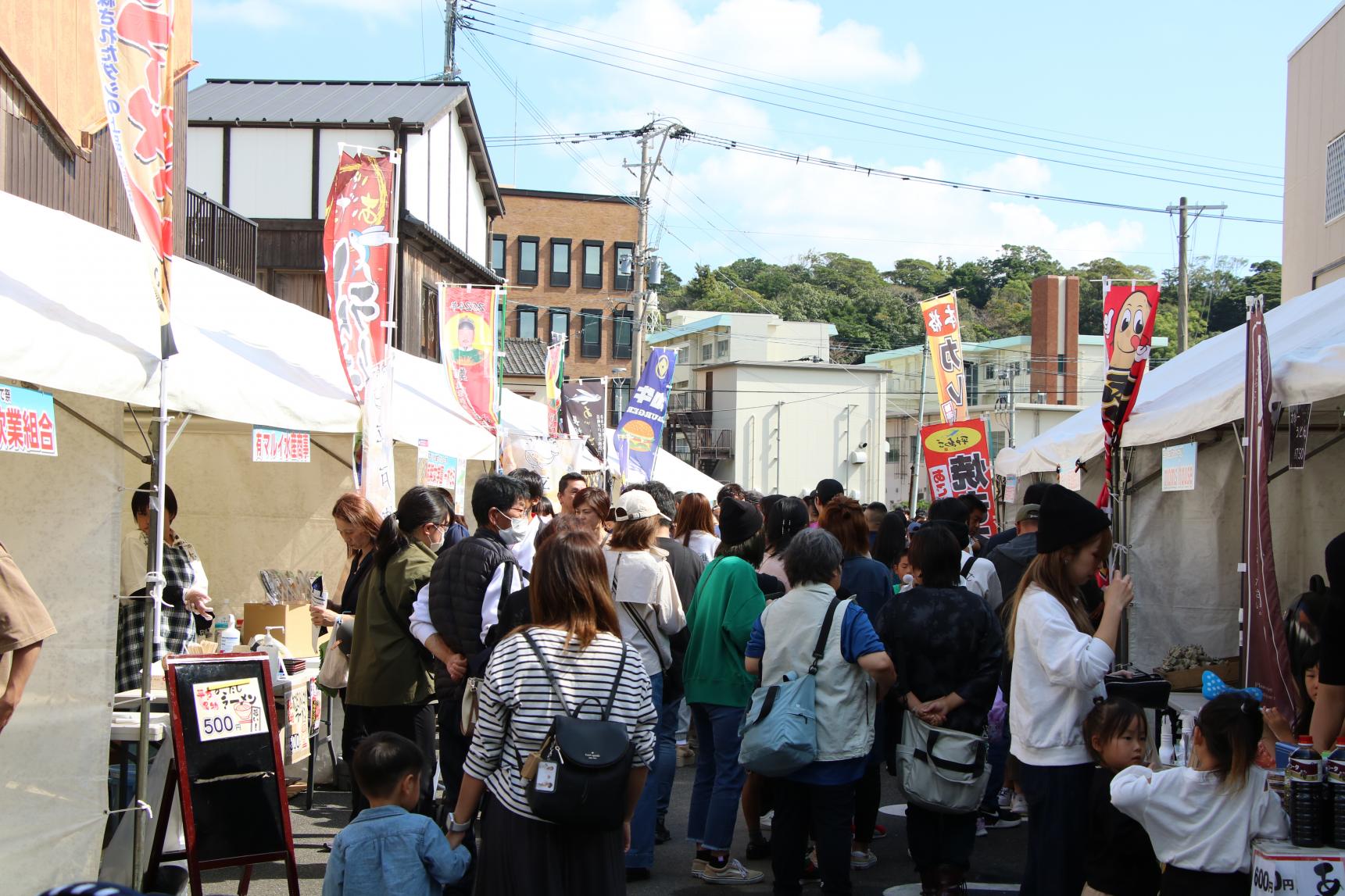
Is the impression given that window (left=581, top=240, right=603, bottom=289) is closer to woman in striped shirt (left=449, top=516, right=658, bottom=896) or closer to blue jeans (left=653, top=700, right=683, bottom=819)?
blue jeans (left=653, top=700, right=683, bottom=819)

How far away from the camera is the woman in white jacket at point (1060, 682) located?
13.9 feet

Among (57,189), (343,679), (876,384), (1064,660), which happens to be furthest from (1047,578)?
(876,384)

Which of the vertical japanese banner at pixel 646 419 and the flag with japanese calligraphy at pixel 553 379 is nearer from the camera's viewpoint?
the flag with japanese calligraphy at pixel 553 379

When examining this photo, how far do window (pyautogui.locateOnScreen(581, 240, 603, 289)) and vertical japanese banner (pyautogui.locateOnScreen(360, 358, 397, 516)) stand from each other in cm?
4099

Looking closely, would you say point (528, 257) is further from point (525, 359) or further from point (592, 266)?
point (525, 359)

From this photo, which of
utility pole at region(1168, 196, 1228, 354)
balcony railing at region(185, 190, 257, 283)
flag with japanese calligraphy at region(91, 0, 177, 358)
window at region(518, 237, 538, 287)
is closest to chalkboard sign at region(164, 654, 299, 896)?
flag with japanese calligraphy at region(91, 0, 177, 358)

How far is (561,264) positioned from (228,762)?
45.2 m

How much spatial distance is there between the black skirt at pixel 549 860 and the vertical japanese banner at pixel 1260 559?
3.02 meters

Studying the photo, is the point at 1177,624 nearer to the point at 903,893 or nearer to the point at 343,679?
the point at 903,893

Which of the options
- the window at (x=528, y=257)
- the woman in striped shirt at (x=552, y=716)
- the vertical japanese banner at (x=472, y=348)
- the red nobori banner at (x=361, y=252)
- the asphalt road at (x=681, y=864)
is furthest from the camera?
the window at (x=528, y=257)

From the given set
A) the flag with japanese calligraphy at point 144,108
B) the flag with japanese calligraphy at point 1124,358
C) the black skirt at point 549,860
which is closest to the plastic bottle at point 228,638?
the flag with japanese calligraphy at point 144,108

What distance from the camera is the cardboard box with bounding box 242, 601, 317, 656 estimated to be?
728 cm

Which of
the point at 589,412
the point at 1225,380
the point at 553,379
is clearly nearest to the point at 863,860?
the point at 1225,380

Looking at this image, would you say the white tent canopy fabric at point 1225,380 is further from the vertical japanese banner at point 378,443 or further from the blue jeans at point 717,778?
the vertical japanese banner at point 378,443
